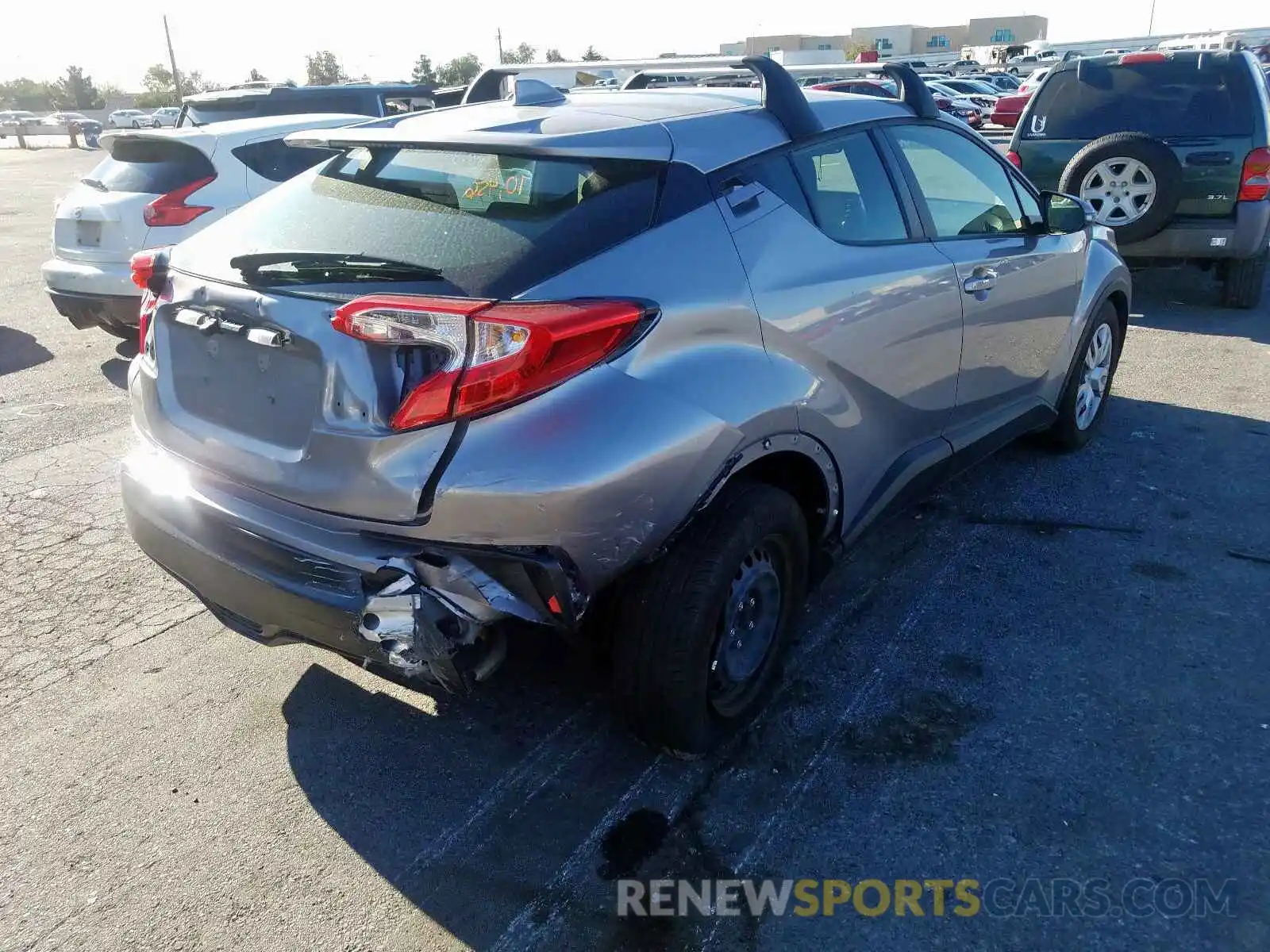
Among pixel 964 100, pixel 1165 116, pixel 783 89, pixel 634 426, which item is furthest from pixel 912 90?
pixel 964 100

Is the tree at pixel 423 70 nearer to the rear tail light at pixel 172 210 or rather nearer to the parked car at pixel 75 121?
the parked car at pixel 75 121

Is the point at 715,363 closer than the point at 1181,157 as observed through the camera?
Yes

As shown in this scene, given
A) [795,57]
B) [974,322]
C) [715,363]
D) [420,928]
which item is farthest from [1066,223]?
[795,57]

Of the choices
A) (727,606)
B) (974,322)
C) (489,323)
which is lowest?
(727,606)

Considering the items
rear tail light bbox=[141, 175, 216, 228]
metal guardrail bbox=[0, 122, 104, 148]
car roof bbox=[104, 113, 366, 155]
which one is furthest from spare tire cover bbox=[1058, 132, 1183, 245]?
metal guardrail bbox=[0, 122, 104, 148]

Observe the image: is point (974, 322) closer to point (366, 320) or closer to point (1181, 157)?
point (366, 320)

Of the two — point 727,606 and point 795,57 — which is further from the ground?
point 795,57

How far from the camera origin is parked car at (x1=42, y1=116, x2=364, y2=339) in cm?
660

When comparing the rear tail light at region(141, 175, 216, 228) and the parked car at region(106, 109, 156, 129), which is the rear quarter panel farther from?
the parked car at region(106, 109, 156, 129)

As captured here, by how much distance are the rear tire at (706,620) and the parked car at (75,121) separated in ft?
153

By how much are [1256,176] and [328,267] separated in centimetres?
748

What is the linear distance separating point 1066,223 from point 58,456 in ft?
16.8

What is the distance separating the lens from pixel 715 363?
8.50ft

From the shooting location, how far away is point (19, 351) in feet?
24.5
